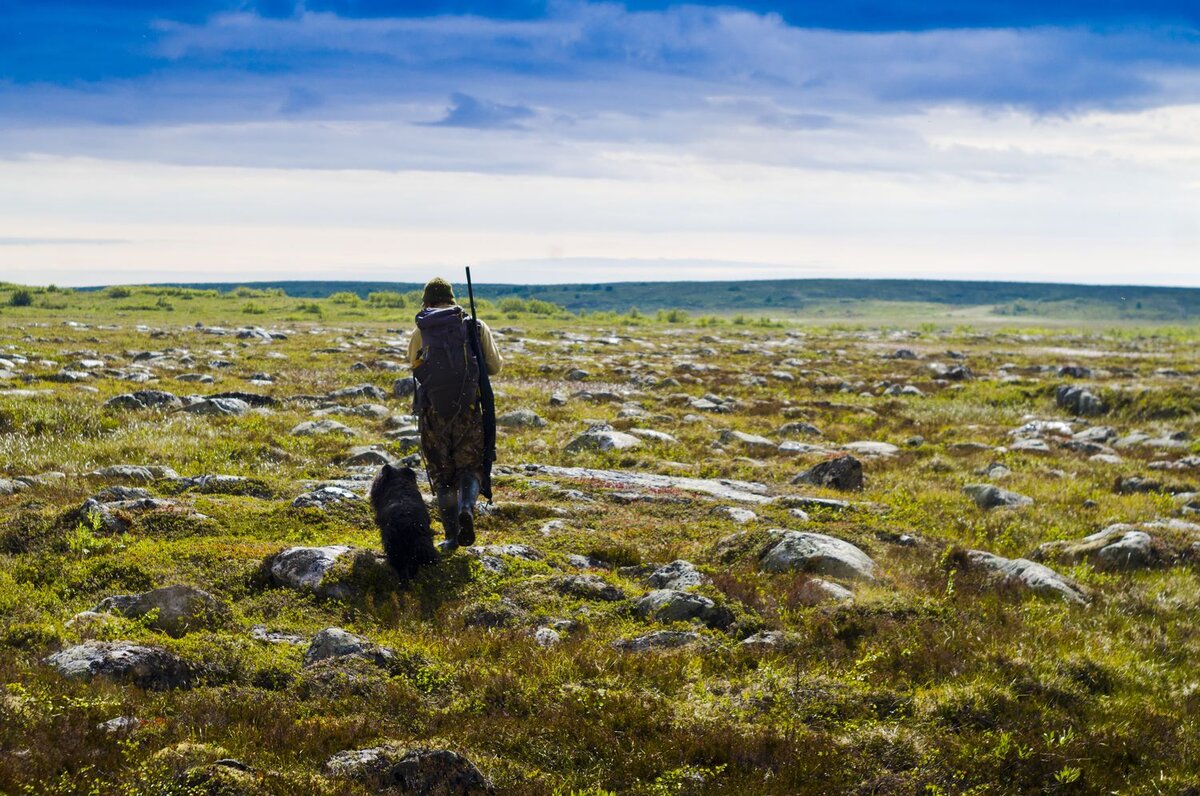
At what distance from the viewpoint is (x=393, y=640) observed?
6664 millimetres

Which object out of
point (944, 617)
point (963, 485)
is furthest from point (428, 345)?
point (963, 485)

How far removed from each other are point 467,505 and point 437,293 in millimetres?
2266

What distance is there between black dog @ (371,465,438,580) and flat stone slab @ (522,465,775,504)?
4.87m

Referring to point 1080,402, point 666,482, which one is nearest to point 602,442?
point 666,482

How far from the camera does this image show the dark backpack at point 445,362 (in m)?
9.13

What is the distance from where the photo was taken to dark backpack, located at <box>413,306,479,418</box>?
913 cm

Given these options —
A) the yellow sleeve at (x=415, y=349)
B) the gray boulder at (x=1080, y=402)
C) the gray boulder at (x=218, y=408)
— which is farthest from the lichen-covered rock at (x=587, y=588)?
the gray boulder at (x=1080, y=402)

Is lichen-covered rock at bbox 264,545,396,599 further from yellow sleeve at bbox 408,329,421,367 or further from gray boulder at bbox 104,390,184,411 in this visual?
gray boulder at bbox 104,390,184,411

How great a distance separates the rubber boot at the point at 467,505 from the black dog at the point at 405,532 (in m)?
0.59

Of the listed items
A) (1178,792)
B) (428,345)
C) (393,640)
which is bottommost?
(1178,792)

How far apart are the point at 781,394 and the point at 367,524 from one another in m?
18.9

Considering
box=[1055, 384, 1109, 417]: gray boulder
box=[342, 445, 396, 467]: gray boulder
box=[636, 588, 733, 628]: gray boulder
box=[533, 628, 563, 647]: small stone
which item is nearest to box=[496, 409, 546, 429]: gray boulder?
box=[342, 445, 396, 467]: gray boulder

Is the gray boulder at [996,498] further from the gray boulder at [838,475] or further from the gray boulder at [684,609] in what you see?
the gray boulder at [684,609]

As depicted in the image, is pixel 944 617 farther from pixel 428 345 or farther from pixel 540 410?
pixel 540 410
